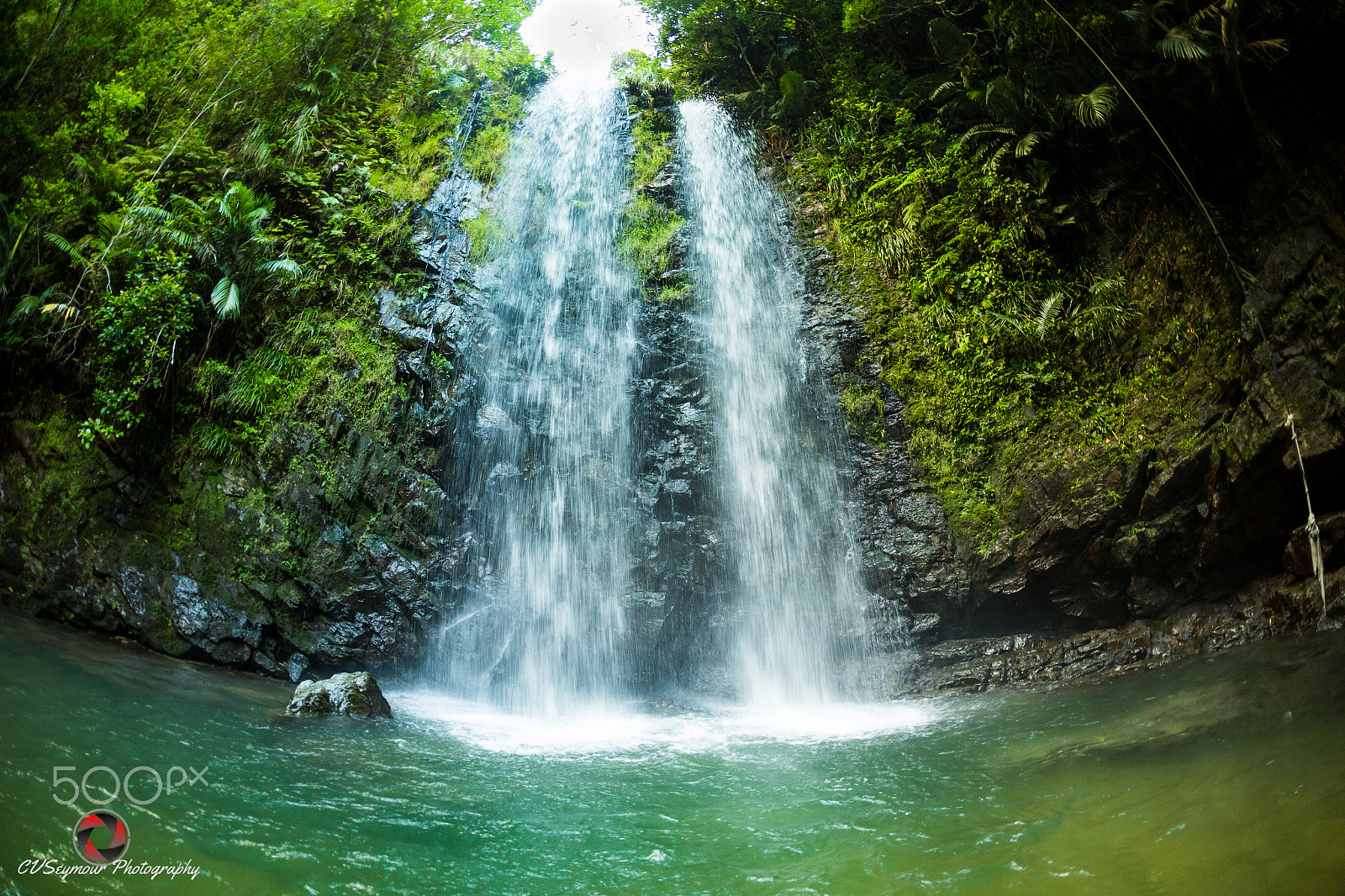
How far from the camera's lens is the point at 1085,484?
659 cm

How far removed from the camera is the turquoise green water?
9.47 ft

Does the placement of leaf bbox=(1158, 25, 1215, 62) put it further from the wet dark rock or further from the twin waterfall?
the wet dark rock

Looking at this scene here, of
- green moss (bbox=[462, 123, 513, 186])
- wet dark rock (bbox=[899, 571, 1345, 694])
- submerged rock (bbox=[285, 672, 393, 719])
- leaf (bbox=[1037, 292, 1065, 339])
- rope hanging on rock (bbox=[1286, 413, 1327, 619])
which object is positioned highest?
green moss (bbox=[462, 123, 513, 186])

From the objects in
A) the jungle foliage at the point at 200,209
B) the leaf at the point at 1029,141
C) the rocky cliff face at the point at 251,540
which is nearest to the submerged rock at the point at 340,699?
the rocky cliff face at the point at 251,540

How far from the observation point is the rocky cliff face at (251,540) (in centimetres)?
698

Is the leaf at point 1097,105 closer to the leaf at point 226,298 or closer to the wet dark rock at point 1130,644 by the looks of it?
the wet dark rock at point 1130,644

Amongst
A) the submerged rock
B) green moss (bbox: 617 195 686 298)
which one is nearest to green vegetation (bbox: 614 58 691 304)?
green moss (bbox: 617 195 686 298)

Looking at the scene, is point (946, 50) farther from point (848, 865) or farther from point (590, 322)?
point (848, 865)

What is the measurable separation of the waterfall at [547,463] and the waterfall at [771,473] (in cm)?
129

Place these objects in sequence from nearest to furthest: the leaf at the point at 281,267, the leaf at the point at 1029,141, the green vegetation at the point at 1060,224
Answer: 1. the green vegetation at the point at 1060,224
2. the leaf at the point at 1029,141
3. the leaf at the point at 281,267

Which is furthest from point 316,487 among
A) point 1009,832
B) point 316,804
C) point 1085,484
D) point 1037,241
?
point 1037,241

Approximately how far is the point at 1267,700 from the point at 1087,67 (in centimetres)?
667

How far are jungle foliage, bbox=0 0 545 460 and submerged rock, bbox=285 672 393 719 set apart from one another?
130 inches

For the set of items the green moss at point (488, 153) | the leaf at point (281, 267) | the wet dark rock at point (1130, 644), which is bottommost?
the wet dark rock at point (1130, 644)
